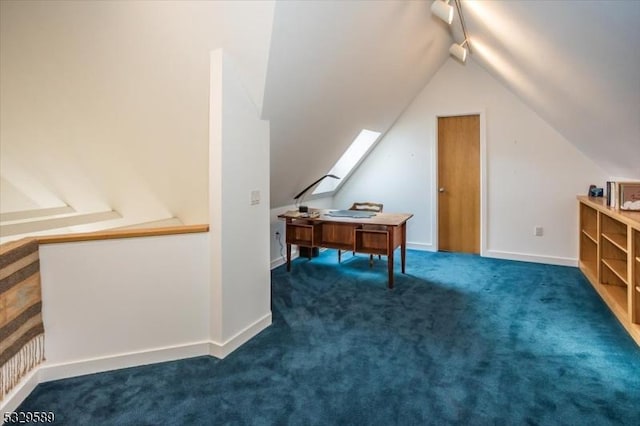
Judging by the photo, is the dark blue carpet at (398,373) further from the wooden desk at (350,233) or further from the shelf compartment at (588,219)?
Result: the shelf compartment at (588,219)

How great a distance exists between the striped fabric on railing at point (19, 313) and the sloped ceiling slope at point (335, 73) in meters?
1.69

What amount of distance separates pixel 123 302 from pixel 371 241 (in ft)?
7.56

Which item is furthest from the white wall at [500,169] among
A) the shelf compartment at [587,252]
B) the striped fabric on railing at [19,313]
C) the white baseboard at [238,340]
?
the striped fabric on railing at [19,313]

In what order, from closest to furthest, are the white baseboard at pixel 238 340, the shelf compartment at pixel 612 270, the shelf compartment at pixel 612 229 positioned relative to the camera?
the white baseboard at pixel 238 340, the shelf compartment at pixel 612 270, the shelf compartment at pixel 612 229

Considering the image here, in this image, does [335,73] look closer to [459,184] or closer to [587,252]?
[459,184]

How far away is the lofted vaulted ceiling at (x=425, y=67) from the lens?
200cm

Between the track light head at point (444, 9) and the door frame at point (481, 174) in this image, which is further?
the door frame at point (481, 174)

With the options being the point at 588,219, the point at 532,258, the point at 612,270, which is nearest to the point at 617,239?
the point at 612,270

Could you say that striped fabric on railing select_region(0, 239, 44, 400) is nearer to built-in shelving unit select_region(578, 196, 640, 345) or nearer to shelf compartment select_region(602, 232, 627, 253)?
built-in shelving unit select_region(578, 196, 640, 345)

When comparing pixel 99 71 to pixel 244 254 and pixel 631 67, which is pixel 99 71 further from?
pixel 631 67

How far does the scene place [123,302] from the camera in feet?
7.32

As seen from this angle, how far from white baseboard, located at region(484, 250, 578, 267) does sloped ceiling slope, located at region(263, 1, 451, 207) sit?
2.28 meters

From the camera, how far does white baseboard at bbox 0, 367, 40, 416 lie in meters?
1.78

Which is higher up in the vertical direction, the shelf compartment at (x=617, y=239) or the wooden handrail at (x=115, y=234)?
the wooden handrail at (x=115, y=234)
